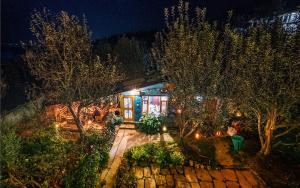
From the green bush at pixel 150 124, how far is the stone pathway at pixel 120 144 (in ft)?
1.57

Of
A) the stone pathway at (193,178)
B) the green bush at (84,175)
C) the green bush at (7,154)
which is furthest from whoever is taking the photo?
the stone pathway at (193,178)

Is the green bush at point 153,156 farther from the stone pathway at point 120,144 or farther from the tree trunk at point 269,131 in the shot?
the tree trunk at point 269,131

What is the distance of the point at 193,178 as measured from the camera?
1338cm

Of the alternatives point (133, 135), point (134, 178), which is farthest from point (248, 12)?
point (134, 178)

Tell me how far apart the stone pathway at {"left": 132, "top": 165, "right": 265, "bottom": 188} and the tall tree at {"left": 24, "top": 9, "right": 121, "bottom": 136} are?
20.6 feet

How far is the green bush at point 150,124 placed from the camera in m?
19.1

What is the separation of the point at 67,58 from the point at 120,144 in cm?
721

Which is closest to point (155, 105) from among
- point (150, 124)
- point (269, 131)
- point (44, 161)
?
point (150, 124)

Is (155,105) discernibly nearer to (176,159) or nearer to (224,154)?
(176,159)

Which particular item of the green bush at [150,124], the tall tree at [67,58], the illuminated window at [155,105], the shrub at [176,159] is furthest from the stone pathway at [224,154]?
the tall tree at [67,58]

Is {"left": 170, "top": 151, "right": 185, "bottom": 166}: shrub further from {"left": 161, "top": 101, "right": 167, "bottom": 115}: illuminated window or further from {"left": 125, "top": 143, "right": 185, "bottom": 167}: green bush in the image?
{"left": 161, "top": 101, "right": 167, "bottom": 115}: illuminated window

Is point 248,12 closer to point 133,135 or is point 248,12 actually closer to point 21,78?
point 133,135

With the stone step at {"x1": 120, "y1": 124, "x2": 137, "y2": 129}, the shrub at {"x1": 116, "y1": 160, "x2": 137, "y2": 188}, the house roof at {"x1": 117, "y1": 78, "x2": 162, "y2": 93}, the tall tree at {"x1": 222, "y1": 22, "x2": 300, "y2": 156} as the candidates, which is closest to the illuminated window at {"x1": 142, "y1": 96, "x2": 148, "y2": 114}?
the house roof at {"x1": 117, "y1": 78, "x2": 162, "y2": 93}

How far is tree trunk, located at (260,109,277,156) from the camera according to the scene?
44.3ft
